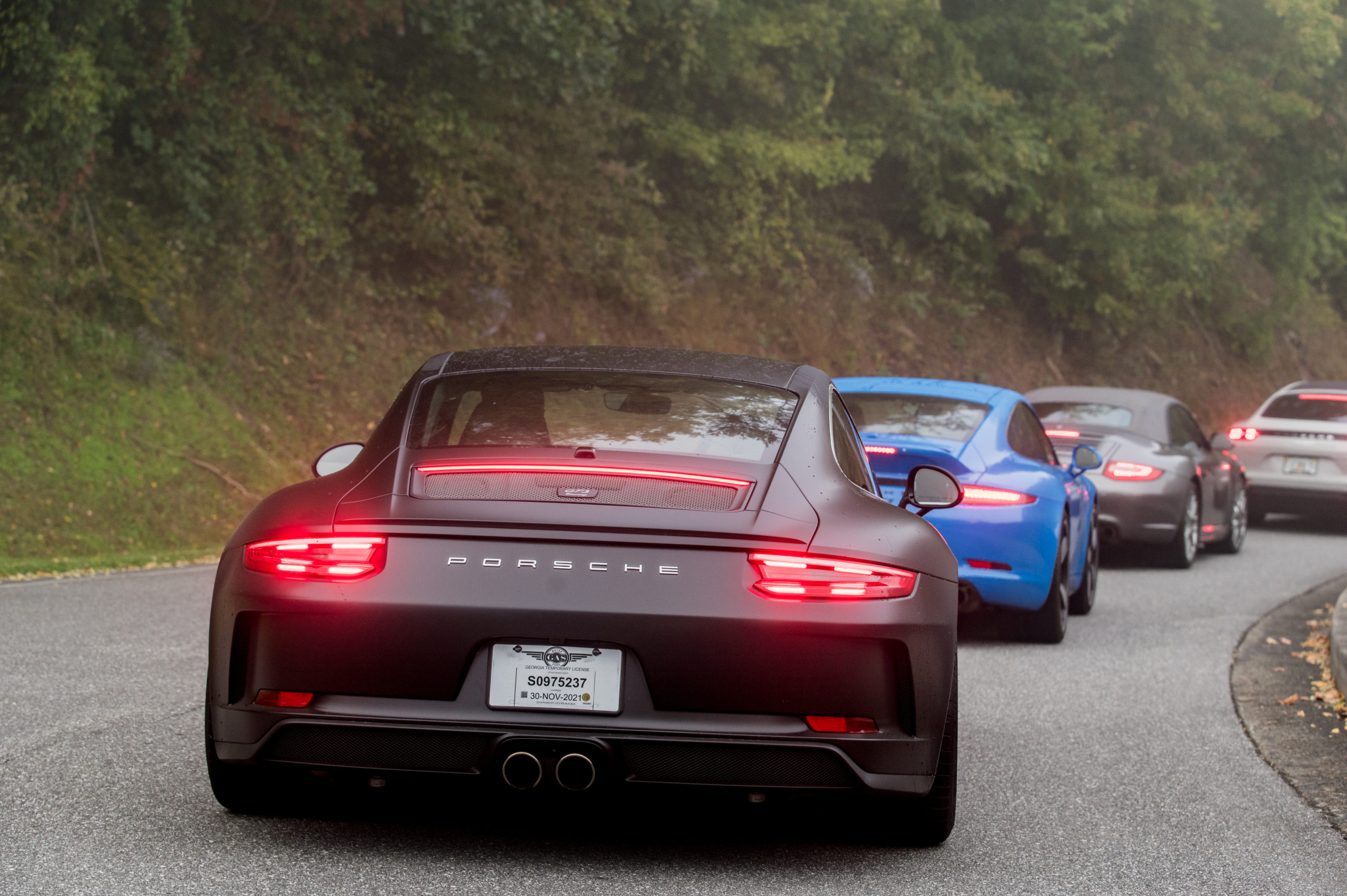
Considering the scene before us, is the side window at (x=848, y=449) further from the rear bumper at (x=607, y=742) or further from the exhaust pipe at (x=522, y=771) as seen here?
the exhaust pipe at (x=522, y=771)

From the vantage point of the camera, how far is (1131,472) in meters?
13.0

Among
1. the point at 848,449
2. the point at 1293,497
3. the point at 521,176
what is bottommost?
the point at 1293,497

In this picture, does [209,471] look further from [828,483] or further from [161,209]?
[828,483]

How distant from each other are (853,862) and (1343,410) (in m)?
15.0

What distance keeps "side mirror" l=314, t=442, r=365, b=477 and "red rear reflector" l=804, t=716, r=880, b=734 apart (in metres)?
1.84

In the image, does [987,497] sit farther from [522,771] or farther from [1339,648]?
[522,771]

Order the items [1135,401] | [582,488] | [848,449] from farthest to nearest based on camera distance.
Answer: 1. [1135,401]
2. [848,449]
3. [582,488]

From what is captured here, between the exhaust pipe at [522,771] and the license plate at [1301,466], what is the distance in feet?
49.8

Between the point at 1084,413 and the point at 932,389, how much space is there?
4599 mm

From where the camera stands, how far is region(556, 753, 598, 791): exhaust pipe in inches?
159

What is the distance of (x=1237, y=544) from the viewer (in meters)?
15.3

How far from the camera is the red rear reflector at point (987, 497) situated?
8703mm

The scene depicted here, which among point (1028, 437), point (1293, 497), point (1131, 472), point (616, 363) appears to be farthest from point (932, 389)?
point (1293, 497)

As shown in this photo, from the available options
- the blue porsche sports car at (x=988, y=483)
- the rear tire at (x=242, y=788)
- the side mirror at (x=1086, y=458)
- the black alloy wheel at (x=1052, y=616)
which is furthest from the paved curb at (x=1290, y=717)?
the rear tire at (x=242, y=788)
